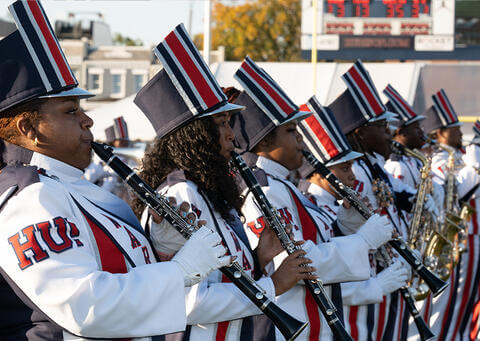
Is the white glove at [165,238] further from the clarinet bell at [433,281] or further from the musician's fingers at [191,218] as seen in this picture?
the clarinet bell at [433,281]

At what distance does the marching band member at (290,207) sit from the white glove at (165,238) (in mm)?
689

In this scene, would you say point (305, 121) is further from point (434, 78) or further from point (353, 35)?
point (353, 35)

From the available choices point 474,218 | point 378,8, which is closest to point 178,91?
point 474,218

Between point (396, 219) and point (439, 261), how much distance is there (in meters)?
1.24

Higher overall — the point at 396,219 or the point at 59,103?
the point at 59,103

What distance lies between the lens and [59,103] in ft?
8.13

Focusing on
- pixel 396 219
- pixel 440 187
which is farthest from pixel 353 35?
pixel 396 219

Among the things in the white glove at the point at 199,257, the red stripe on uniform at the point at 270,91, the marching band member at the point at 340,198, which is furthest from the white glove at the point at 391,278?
the white glove at the point at 199,257

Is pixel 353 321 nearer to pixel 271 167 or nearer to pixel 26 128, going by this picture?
pixel 271 167

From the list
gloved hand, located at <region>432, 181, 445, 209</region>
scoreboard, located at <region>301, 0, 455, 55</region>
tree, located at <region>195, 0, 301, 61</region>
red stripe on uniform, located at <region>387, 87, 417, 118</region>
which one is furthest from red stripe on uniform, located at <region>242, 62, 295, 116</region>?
tree, located at <region>195, 0, 301, 61</region>

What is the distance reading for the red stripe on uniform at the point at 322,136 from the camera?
463 cm

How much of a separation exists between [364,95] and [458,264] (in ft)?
8.67

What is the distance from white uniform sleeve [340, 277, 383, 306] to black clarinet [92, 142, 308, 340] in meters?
1.44

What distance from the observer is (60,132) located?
2477mm
